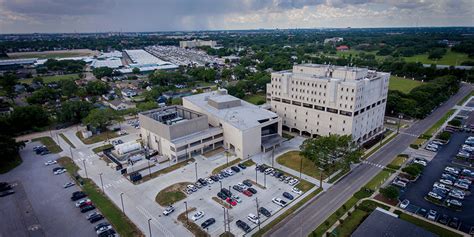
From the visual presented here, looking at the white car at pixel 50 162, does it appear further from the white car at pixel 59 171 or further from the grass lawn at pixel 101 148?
the grass lawn at pixel 101 148

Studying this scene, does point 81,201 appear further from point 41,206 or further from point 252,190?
point 252,190

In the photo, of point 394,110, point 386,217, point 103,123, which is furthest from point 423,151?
point 103,123

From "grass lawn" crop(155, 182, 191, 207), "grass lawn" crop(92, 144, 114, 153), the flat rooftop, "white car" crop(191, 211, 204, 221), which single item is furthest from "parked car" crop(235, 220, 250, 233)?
"grass lawn" crop(92, 144, 114, 153)

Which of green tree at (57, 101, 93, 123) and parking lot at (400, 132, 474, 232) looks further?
green tree at (57, 101, 93, 123)

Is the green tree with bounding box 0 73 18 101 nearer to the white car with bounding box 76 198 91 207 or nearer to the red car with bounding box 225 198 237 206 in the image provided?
the white car with bounding box 76 198 91 207

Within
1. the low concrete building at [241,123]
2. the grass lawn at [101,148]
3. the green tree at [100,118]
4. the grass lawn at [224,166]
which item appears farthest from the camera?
the green tree at [100,118]

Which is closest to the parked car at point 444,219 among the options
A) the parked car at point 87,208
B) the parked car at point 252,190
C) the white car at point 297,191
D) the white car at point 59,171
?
the white car at point 297,191
